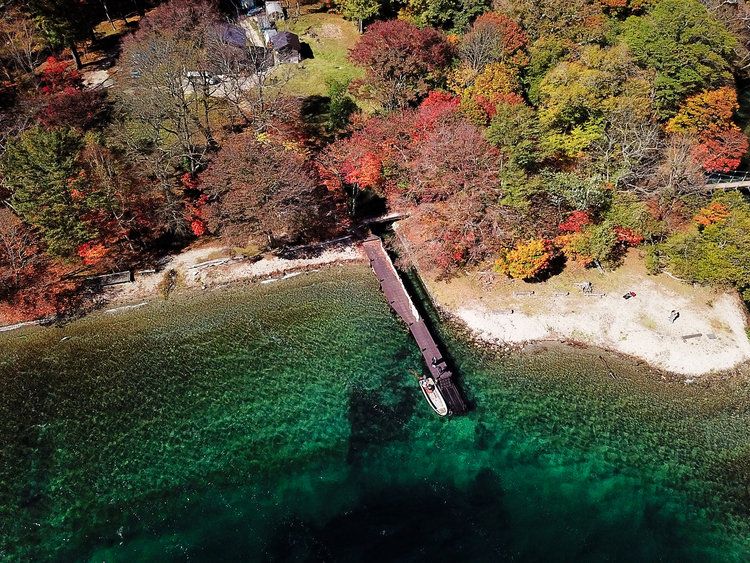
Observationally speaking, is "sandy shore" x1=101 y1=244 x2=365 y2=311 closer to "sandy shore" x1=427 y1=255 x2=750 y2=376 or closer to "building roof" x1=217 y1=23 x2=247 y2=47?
"sandy shore" x1=427 y1=255 x2=750 y2=376

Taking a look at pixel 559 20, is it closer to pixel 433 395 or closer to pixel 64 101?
pixel 433 395

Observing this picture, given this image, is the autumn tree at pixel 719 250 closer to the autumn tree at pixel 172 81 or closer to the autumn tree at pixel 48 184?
the autumn tree at pixel 172 81

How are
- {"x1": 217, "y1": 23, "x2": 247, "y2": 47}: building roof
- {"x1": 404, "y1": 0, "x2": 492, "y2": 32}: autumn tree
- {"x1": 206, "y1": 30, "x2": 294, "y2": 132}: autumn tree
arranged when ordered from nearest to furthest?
{"x1": 206, "y1": 30, "x2": 294, "y2": 132}: autumn tree → {"x1": 217, "y1": 23, "x2": 247, "y2": 47}: building roof → {"x1": 404, "y1": 0, "x2": 492, "y2": 32}: autumn tree

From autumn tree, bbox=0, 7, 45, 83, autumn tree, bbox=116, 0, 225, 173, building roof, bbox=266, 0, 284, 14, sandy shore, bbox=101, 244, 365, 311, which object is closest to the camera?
sandy shore, bbox=101, 244, 365, 311

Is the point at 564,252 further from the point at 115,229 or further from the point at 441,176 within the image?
the point at 115,229

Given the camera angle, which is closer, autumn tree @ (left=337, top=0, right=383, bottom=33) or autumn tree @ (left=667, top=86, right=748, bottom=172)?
autumn tree @ (left=667, top=86, right=748, bottom=172)

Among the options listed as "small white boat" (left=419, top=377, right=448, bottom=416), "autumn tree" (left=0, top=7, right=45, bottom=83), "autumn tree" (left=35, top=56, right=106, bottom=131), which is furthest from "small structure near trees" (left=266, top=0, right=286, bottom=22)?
"small white boat" (left=419, top=377, right=448, bottom=416)

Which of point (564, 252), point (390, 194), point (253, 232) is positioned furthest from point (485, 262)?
point (253, 232)
